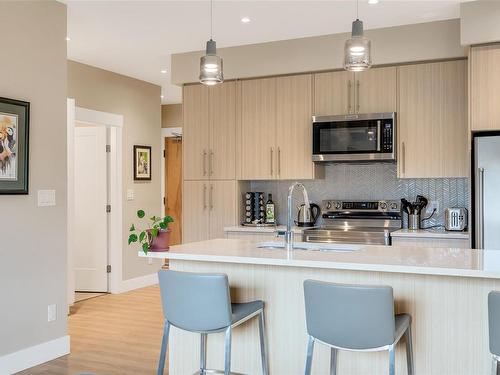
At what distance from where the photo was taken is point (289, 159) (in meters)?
5.21

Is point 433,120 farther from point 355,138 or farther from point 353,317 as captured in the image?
point 353,317

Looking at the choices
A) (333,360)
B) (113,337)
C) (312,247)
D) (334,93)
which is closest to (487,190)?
(312,247)

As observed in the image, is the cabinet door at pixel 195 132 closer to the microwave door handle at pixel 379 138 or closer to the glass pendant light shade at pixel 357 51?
the microwave door handle at pixel 379 138

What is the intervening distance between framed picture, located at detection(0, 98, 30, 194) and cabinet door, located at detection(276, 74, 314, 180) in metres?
2.39

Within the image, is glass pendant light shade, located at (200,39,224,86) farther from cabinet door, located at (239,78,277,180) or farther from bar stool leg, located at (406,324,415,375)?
cabinet door, located at (239,78,277,180)

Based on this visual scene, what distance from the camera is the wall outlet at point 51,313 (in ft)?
13.1

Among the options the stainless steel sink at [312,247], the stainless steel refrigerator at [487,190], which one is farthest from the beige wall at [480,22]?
the stainless steel sink at [312,247]

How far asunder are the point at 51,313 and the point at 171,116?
16.6 ft

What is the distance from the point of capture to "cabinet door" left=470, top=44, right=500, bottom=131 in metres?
4.05

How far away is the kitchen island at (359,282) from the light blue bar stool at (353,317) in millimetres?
189

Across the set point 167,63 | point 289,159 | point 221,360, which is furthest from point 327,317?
point 167,63

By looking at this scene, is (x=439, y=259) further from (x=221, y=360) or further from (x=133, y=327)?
(x=133, y=327)

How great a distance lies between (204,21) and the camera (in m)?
4.51

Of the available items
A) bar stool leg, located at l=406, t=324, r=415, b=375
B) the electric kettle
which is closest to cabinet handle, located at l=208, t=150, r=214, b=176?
the electric kettle
